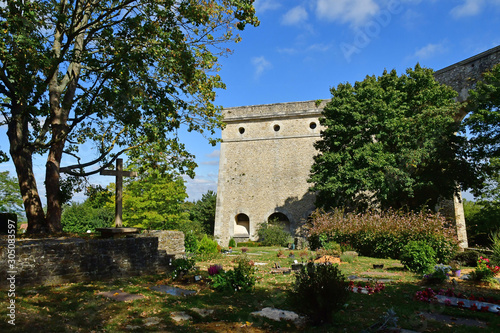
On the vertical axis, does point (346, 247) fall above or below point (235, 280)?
below

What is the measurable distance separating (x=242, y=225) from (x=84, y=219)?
14174 millimetres

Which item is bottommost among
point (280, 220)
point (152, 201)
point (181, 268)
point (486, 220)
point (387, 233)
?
point (181, 268)

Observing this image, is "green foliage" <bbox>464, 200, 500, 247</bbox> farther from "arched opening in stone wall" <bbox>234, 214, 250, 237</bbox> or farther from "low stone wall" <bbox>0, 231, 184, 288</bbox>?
"low stone wall" <bbox>0, 231, 184, 288</bbox>

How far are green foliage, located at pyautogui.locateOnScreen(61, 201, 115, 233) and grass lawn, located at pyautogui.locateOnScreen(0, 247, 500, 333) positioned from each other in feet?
77.9

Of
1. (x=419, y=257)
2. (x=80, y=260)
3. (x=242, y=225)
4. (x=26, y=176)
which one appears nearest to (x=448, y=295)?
(x=419, y=257)

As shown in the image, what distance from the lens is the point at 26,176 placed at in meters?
8.62

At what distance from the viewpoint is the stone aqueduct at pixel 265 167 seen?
23.7m

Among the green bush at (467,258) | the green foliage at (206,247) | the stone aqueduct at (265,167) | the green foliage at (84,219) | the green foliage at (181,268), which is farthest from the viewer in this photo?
the green foliage at (84,219)

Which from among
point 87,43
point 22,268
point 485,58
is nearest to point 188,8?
point 87,43

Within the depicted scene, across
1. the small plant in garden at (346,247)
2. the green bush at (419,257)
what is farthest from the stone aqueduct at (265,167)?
the green bush at (419,257)

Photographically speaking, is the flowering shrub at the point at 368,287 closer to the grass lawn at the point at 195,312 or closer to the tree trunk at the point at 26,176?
the grass lawn at the point at 195,312

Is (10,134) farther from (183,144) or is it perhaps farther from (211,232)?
(211,232)

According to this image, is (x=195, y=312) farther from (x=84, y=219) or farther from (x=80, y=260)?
(x=84, y=219)

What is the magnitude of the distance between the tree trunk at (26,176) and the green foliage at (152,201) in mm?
13034
